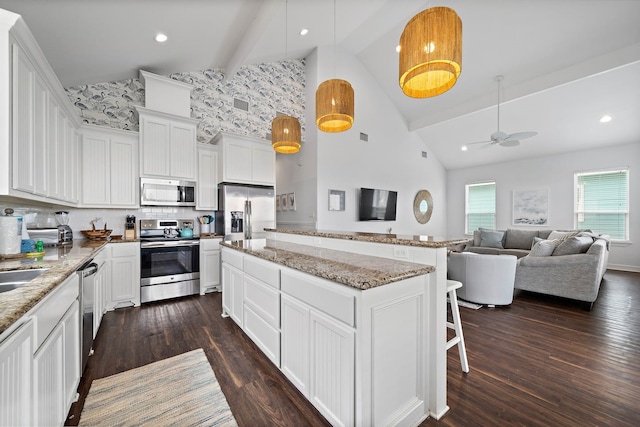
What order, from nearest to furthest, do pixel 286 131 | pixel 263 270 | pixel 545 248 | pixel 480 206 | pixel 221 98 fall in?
1. pixel 263 270
2. pixel 286 131
3. pixel 545 248
4. pixel 221 98
5. pixel 480 206

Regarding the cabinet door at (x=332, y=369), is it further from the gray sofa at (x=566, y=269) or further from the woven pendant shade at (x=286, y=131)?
the gray sofa at (x=566, y=269)

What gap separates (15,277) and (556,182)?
9.49 meters

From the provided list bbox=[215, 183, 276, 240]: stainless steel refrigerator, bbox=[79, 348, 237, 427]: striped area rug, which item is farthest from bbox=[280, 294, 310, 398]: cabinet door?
bbox=[215, 183, 276, 240]: stainless steel refrigerator

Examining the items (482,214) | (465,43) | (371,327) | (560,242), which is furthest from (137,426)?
(482,214)

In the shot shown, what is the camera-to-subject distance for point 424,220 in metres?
7.89

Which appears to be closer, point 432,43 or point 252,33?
point 432,43

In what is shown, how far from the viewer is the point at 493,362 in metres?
2.22

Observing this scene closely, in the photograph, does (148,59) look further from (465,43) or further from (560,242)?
(560,242)

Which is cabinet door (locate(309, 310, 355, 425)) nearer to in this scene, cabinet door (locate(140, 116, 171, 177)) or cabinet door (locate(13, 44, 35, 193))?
cabinet door (locate(13, 44, 35, 193))

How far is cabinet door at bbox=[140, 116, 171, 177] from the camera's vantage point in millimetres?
3777

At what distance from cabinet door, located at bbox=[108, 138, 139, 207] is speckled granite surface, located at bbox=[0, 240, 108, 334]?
1730 mm

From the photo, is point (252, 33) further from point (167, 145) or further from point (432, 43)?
point (432, 43)

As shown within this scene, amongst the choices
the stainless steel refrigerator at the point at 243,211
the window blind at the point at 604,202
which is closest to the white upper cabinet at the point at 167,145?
the stainless steel refrigerator at the point at 243,211

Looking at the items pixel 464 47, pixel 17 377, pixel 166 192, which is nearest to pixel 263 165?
pixel 166 192
